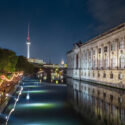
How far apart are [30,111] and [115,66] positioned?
36.3 m

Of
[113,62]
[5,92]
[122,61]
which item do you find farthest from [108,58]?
[5,92]

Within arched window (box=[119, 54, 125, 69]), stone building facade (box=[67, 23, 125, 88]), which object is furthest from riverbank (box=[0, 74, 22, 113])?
arched window (box=[119, 54, 125, 69])

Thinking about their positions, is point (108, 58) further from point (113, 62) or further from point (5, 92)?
point (5, 92)

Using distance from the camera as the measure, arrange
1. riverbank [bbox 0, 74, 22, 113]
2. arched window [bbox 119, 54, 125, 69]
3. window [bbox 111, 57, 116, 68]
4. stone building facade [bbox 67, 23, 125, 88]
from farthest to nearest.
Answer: window [bbox 111, 57, 116, 68]
stone building facade [bbox 67, 23, 125, 88]
arched window [bbox 119, 54, 125, 69]
riverbank [bbox 0, 74, 22, 113]

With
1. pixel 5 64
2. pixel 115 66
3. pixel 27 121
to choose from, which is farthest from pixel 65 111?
pixel 5 64

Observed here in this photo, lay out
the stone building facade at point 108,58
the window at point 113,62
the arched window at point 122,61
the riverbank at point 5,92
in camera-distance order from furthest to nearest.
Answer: the window at point 113,62
the stone building facade at point 108,58
the arched window at point 122,61
the riverbank at point 5,92

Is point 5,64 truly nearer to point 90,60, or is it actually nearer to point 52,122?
point 90,60

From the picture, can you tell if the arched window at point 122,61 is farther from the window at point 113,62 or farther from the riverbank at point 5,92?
the riverbank at point 5,92

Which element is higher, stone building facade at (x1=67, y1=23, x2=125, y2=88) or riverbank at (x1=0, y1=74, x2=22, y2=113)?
stone building facade at (x1=67, y1=23, x2=125, y2=88)

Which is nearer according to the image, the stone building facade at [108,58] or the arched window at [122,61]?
the arched window at [122,61]

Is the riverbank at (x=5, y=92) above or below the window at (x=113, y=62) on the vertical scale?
below

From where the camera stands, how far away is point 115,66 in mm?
50031

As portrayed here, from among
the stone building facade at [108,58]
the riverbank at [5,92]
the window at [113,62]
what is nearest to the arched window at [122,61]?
the stone building facade at [108,58]

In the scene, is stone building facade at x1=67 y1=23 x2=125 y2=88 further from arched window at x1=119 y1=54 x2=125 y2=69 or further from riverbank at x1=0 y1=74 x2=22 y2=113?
riverbank at x1=0 y1=74 x2=22 y2=113
